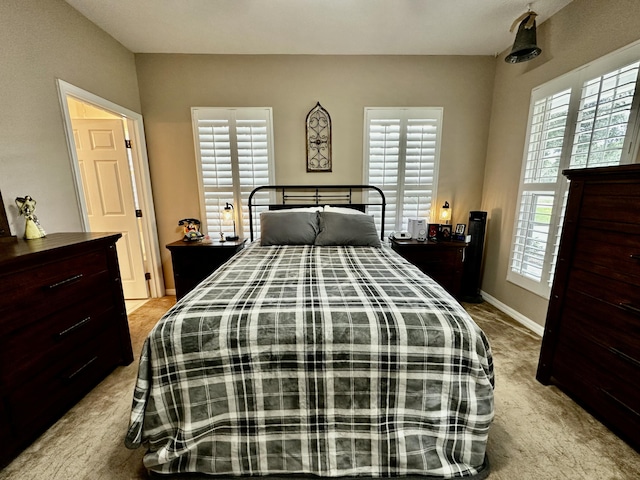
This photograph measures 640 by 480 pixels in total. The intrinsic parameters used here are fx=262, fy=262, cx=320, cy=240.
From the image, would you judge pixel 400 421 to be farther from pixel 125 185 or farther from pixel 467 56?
pixel 467 56

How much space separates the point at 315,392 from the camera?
1.12 metres

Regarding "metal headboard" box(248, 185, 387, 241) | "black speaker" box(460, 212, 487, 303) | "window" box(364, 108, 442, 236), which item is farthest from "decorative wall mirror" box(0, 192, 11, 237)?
"black speaker" box(460, 212, 487, 303)

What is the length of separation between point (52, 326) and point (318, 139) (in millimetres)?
2695

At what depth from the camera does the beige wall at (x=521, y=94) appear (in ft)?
6.02

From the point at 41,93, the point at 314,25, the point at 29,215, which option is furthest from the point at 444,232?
the point at 41,93

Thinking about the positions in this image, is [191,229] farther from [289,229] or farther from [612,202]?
[612,202]

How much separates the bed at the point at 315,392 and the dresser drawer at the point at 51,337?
0.71 meters

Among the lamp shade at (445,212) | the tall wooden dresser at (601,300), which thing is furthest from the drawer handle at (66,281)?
the lamp shade at (445,212)

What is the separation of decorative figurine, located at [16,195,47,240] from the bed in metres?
1.33

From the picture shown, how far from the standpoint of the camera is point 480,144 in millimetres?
3082

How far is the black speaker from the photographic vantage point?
9.51ft

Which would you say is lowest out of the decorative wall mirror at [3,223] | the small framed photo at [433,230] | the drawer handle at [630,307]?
the drawer handle at [630,307]

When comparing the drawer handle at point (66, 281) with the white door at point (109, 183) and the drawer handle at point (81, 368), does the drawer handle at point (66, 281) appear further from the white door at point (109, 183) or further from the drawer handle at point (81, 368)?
the white door at point (109, 183)

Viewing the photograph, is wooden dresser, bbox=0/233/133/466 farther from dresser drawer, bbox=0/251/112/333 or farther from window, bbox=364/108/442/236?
window, bbox=364/108/442/236
